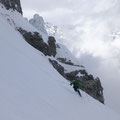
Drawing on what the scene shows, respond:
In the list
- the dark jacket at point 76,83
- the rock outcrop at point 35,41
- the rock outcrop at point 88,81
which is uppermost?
the rock outcrop at point 88,81

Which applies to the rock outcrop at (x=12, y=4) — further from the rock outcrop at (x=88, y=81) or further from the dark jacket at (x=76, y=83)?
the dark jacket at (x=76, y=83)

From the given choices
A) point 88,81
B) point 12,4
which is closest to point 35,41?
point 12,4

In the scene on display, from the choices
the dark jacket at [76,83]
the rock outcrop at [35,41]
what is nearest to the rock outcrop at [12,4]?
the rock outcrop at [35,41]

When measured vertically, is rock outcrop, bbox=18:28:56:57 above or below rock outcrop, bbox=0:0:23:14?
below

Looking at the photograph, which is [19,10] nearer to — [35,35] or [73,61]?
[35,35]

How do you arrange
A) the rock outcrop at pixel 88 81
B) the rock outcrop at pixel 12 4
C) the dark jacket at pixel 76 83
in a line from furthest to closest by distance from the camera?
the rock outcrop at pixel 88 81
the rock outcrop at pixel 12 4
the dark jacket at pixel 76 83

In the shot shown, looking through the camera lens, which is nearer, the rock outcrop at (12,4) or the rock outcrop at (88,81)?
the rock outcrop at (12,4)

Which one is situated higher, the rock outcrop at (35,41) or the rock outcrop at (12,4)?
the rock outcrop at (12,4)

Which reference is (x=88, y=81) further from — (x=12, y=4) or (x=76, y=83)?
(x=76, y=83)

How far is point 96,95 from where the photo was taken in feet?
305

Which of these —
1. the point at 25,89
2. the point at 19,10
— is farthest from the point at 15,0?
the point at 25,89

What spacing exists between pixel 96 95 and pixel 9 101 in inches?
3185

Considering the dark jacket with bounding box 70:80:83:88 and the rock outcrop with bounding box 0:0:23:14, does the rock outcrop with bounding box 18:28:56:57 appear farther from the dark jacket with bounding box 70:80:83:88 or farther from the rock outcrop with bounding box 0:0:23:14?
the dark jacket with bounding box 70:80:83:88

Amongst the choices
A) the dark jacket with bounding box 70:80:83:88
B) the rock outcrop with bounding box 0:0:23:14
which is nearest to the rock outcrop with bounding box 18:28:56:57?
the rock outcrop with bounding box 0:0:23:14
